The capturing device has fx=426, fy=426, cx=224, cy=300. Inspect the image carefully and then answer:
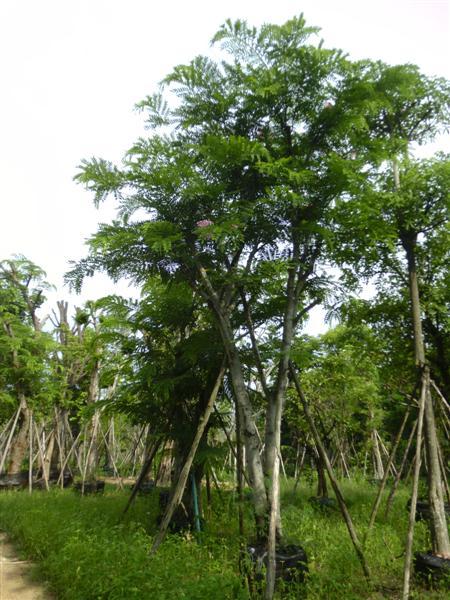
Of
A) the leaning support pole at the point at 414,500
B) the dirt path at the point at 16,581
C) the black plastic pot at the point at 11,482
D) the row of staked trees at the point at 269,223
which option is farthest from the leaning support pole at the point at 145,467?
the black plastic pot at the point at 11,482

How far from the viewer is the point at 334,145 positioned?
5.18 meters

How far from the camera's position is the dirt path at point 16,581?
434cm

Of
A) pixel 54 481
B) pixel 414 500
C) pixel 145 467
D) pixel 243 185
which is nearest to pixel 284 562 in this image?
pixel 414 500

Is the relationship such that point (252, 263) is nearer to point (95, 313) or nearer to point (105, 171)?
point (105, 171)

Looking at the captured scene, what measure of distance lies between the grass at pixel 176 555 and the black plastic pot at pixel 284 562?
5.2 inches

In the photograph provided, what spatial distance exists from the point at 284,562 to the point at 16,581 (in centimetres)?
306

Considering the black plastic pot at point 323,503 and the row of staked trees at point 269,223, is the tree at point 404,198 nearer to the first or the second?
the row of staked trees at point 269,223

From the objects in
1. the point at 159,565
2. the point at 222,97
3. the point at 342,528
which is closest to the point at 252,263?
the point at 222,97

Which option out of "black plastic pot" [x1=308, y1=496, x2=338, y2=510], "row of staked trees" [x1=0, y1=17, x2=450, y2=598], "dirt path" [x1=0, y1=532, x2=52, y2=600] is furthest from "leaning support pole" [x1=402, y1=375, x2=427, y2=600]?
"black plastic pot" [x1=308, y1=496, x2=338, y2=510]

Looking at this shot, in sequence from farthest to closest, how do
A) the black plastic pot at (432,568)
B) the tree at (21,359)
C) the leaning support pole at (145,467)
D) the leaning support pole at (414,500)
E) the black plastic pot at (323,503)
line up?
the tree at (21,359) → the black plastic pot at (323,503) → the leaning support pole at (145,467) → the black plastic pot at (432,568) → the leaning support pole at (414,500)

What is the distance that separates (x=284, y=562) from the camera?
157 inches

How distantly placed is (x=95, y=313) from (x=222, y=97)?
296 inches

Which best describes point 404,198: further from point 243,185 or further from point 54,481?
point 54,481

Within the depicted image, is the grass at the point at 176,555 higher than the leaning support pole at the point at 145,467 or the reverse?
the reverse
